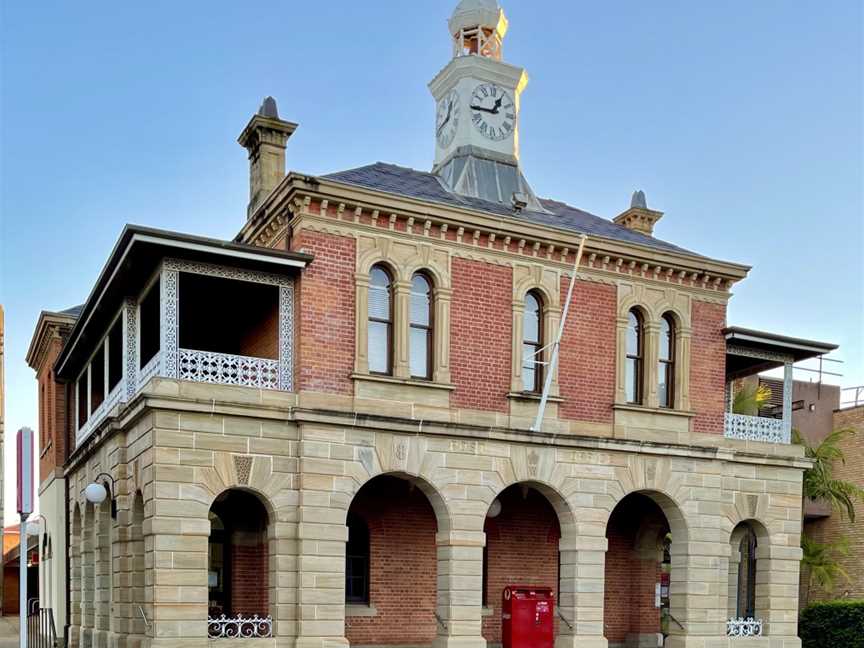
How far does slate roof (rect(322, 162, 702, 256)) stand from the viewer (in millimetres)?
19969

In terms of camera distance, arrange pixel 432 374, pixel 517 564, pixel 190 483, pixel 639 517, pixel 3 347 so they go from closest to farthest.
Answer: pixel 190 483, pixel 432 374, pixel 517 564, pixel 639 517, pixel 3 347

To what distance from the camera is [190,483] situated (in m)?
16.3

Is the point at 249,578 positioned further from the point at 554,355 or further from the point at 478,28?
the point at 478,28

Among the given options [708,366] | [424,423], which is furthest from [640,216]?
[424,423]

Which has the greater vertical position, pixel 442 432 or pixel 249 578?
pixel 442 432

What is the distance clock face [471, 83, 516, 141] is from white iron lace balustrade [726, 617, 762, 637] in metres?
12.1

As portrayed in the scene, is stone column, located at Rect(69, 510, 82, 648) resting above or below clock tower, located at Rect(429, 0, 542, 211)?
below

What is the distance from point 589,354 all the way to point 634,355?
1352 millimetres

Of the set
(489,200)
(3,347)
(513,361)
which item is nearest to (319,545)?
(513,361)

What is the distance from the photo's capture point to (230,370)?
56.0ft

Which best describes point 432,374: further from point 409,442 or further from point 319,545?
point 319,545

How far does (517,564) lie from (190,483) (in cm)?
833

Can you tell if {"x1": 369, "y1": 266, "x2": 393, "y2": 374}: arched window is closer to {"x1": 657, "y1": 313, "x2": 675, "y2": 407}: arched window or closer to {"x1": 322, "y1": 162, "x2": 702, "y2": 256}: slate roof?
{"x1": 322, "y1": 162, "x2": 702, "y2": 256}: slate roof

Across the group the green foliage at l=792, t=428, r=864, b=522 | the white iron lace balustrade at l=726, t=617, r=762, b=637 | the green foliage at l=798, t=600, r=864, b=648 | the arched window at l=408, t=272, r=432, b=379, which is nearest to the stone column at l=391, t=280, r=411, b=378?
the arched window at l=408, t=272, r=432, b=379
